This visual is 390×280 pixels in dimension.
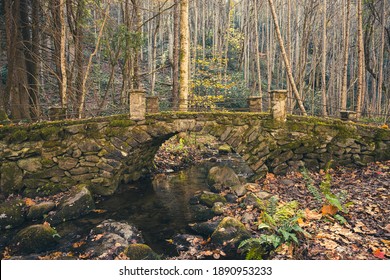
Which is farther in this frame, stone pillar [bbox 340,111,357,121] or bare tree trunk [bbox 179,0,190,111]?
bare tree trunk [bbox 179,0,190,111]

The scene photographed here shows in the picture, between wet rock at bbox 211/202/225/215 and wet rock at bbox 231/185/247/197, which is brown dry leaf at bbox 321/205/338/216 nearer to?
wet rock at bbox 211/202/225/215

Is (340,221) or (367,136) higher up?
(367,136)

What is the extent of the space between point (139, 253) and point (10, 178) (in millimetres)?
5184

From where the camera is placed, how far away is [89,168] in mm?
8883

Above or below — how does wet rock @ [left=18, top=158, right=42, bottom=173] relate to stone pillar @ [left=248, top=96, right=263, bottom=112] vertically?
below

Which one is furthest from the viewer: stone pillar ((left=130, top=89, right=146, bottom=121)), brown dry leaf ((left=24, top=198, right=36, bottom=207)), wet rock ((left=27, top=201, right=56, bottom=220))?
stone pillar ((left=130, top=89, right=146, bottom=121))

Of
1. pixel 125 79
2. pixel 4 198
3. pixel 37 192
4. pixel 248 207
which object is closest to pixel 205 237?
pixel 248 207

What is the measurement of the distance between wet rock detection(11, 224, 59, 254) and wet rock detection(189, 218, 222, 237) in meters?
3.29

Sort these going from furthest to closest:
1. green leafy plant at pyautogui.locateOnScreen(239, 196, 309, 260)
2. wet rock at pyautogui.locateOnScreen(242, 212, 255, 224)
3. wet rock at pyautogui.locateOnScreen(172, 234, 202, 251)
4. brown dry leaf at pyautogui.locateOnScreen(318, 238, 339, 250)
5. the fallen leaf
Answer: wet rock at pyautogui.locateOnScreen(242, 212, 255, 224) < wet rock at pyautogui.locateOnScreen(172, 234, 202, 251) < green leafy plant at pyautogui.locateOnScreen(239, 196, 309, 260) < brown dry leaf at pyautogui.locateOnScreen(318, 238, 339, 250) < the fallen leaf

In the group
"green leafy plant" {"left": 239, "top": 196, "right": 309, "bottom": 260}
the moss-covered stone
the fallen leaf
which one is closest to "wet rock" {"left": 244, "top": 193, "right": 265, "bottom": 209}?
"green leafy plant" {"left": 239, "top": 196, "right": 309, "bottom": 260}

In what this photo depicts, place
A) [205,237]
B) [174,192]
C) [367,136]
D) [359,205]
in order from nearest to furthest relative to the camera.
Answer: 1. [359,205]
2. [205,237]
3. [367,136]
4. [174,192]

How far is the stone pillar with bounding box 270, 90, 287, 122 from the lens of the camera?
891 cm
